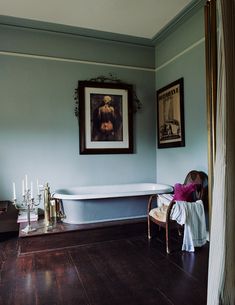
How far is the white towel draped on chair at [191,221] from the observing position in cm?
268

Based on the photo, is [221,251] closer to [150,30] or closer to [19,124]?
[19,124]

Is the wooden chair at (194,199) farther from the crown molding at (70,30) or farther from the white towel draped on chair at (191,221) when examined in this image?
the crown molding at (70,30)

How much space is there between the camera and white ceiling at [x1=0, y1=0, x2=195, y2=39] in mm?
3123

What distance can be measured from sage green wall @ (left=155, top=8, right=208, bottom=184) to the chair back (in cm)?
13

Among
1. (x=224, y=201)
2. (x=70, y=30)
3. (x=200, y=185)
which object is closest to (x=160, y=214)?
(x=200, y=185)

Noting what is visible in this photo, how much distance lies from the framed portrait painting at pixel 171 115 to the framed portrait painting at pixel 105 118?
0.49 metres

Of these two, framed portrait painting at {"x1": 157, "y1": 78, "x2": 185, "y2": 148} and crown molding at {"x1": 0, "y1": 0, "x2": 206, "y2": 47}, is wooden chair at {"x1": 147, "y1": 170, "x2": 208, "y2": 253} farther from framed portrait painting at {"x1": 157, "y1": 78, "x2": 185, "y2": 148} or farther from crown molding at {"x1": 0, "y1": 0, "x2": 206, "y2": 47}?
crown molding at {"x1": 0, "y1": 0, "x2": 206, "y2": 47}

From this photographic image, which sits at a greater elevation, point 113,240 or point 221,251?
point 221,251

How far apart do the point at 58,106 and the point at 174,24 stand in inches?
80.9

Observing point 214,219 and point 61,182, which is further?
point 61,182

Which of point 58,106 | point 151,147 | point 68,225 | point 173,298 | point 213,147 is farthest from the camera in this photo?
point 151,147

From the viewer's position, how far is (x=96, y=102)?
158 inches

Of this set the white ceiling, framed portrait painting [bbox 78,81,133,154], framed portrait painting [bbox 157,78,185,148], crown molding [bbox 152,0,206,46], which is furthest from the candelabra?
crown molding [bbox 152,0,206,46]

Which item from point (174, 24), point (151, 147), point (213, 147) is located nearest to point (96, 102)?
point (151, 147)
